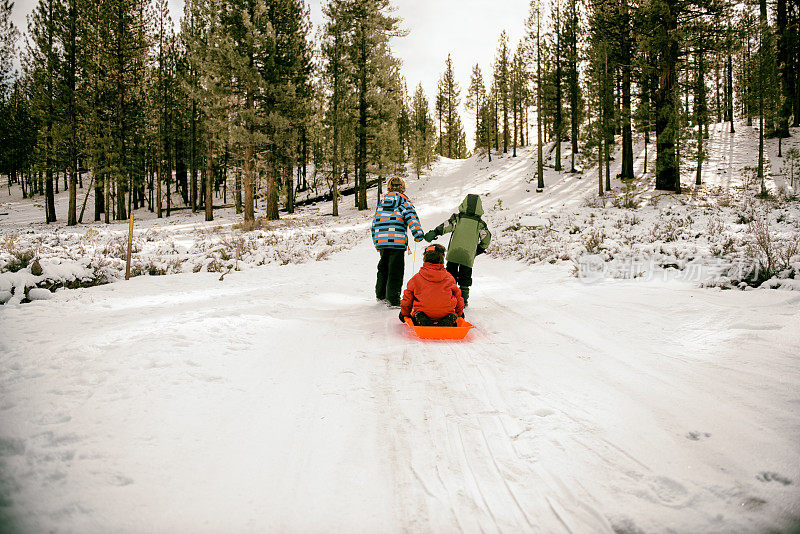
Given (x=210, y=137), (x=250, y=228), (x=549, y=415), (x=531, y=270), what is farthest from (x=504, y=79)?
(x=549, y=415)

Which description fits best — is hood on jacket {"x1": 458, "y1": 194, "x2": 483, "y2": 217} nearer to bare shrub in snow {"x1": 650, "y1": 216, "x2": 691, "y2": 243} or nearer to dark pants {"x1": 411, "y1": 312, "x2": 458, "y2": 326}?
dark pants {"x1": 411, "y1": 312, "x2": 458, "y2": 326}

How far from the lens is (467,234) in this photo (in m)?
6.36

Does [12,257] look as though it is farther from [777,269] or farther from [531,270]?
[777,269]

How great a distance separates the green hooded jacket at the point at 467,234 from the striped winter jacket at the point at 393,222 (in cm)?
54

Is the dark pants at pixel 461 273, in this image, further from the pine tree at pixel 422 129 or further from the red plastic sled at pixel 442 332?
the pine tree at pixel 422 129

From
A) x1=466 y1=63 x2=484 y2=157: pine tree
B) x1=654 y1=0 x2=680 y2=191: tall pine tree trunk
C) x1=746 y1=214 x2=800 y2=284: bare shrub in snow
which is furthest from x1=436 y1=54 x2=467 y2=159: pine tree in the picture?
x1=746 y1=214 x2=800 y2=284: bare shrub in snow

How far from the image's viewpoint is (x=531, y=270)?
9688 millimetres

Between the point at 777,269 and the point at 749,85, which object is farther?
the point at 749,85

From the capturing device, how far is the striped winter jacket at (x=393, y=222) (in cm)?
637

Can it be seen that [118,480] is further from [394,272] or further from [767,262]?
[767,262]

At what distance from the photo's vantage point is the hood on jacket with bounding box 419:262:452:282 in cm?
516

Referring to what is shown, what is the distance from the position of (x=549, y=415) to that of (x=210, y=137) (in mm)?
28902

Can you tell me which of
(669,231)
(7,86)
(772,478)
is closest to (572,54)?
(669,231)

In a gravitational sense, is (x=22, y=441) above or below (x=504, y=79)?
below
